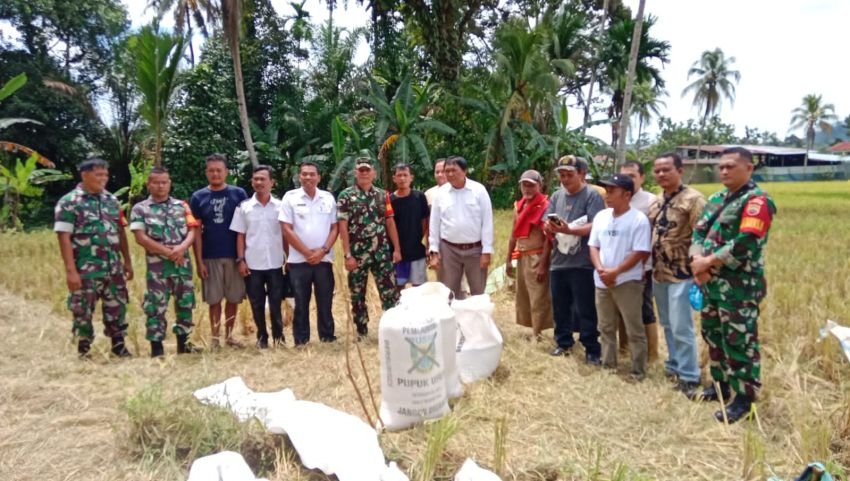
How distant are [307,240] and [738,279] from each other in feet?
9.51

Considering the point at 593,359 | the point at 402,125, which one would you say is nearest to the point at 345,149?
the point at 402,125

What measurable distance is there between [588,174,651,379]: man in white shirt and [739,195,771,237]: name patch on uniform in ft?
2.15

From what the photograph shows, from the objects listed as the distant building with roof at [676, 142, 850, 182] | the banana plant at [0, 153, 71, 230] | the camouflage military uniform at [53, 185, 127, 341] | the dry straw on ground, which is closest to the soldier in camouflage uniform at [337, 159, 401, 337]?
the dry straw on ground

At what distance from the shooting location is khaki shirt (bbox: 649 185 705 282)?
3439mm

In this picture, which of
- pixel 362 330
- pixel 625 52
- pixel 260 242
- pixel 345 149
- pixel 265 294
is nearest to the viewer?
pixel 260 242

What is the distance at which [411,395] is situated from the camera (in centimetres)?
276

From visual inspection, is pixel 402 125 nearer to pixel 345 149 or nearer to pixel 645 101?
pixel 345 149

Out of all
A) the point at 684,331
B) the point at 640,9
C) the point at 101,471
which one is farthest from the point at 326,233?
the point at 640,9

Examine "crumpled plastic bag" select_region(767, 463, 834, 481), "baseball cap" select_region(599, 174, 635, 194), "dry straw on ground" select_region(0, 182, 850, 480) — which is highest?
"baseball cap" select_region(599, 174, 635, 194)

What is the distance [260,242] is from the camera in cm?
434

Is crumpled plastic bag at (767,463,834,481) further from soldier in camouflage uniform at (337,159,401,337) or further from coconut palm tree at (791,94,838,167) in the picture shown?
coconut palm tree at (791,94,838,167)

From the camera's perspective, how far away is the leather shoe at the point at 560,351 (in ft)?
13.5

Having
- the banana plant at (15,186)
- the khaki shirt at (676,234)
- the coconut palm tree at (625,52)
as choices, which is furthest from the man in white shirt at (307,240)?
the coconut palm tree at (625,52)

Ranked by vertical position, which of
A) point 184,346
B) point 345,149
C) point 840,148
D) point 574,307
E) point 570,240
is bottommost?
point 184,346
